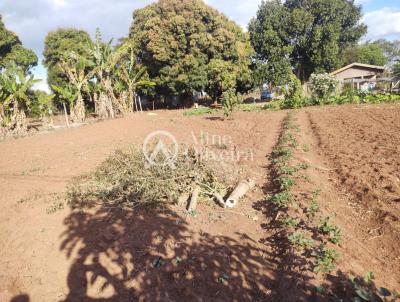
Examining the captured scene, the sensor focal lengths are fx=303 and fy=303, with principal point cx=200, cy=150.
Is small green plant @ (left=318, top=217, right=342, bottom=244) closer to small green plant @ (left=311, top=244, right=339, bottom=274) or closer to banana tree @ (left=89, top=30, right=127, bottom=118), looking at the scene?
small green plant @ (left=311, top=244, right=339, bottom=274)

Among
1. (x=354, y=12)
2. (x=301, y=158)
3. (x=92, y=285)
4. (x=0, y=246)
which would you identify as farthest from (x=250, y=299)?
(x=354, y=12)

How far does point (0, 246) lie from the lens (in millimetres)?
4691

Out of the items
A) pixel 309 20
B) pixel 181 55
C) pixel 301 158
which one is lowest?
pixel 301 158

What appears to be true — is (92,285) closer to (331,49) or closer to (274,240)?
(274,240)

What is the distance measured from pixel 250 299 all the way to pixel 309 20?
105 ft

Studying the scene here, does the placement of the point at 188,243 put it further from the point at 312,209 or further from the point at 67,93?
the point at 67,93

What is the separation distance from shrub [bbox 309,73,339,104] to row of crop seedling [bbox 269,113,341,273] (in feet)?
51.8

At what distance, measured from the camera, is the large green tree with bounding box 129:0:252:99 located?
2402cm

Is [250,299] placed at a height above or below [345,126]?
below

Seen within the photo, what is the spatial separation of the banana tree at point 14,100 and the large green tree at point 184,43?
32.4ft

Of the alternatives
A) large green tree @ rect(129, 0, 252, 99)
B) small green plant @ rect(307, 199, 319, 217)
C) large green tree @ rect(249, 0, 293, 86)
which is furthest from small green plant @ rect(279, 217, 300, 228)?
large green tree @ rect(249, 0, 293, 86)

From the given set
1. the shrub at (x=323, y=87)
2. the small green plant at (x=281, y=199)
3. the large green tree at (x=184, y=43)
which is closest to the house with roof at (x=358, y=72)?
the shrub at (x=323, y=87)

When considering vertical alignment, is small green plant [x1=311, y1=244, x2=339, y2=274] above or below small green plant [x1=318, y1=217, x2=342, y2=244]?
below

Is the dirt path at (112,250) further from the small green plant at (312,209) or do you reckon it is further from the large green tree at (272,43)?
the large green tree at (272,43)
